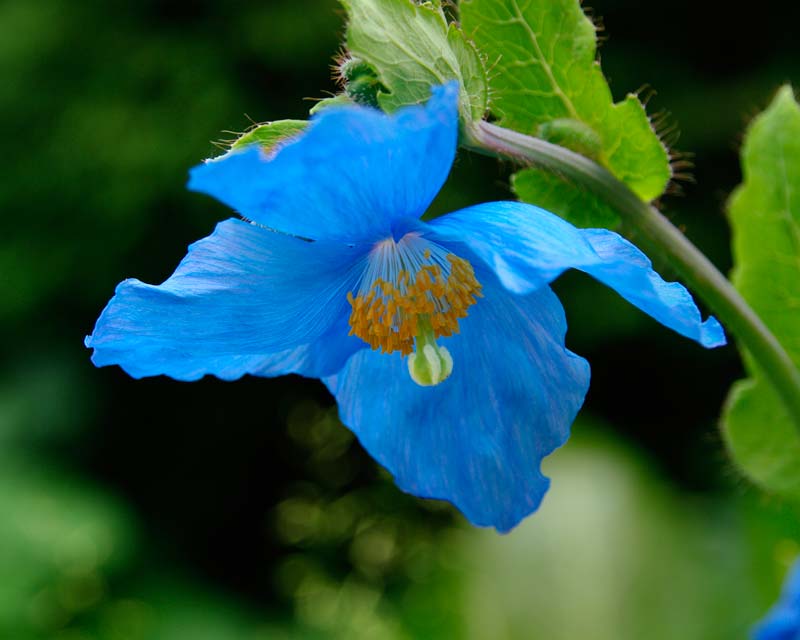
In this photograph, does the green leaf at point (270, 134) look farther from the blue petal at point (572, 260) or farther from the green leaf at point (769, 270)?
the green leaf at point (769, 270)

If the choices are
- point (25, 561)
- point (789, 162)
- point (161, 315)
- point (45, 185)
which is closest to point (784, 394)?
point (789, 162)

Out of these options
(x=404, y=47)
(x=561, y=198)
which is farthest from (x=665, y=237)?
(x=404, y=47)

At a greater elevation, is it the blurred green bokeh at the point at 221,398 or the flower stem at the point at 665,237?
the flower stem at the point at 665,237

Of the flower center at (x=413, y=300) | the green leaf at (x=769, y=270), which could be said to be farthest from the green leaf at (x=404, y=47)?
the green leaf at (x=769, y=270)

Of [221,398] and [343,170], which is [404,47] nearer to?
[343,170]

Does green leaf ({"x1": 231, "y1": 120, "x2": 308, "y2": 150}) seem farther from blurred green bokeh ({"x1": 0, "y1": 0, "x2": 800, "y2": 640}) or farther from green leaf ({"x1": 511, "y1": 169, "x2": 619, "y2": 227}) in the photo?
blurred green bokeh ({"x1": 0, "y1": 0, "x2": 800, "y2": 640})

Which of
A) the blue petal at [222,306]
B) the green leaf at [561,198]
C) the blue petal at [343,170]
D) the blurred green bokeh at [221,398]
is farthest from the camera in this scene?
the blurred green bokeh at [221,398]

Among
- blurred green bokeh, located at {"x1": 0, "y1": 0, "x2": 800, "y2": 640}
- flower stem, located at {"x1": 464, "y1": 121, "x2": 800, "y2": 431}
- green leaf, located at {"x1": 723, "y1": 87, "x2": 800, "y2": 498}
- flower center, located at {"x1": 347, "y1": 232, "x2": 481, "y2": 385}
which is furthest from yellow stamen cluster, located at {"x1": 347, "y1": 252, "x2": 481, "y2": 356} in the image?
blurred green bokeh, located at {"x1": 0, "y1": 0, "x2": 800, "y2": 640}
